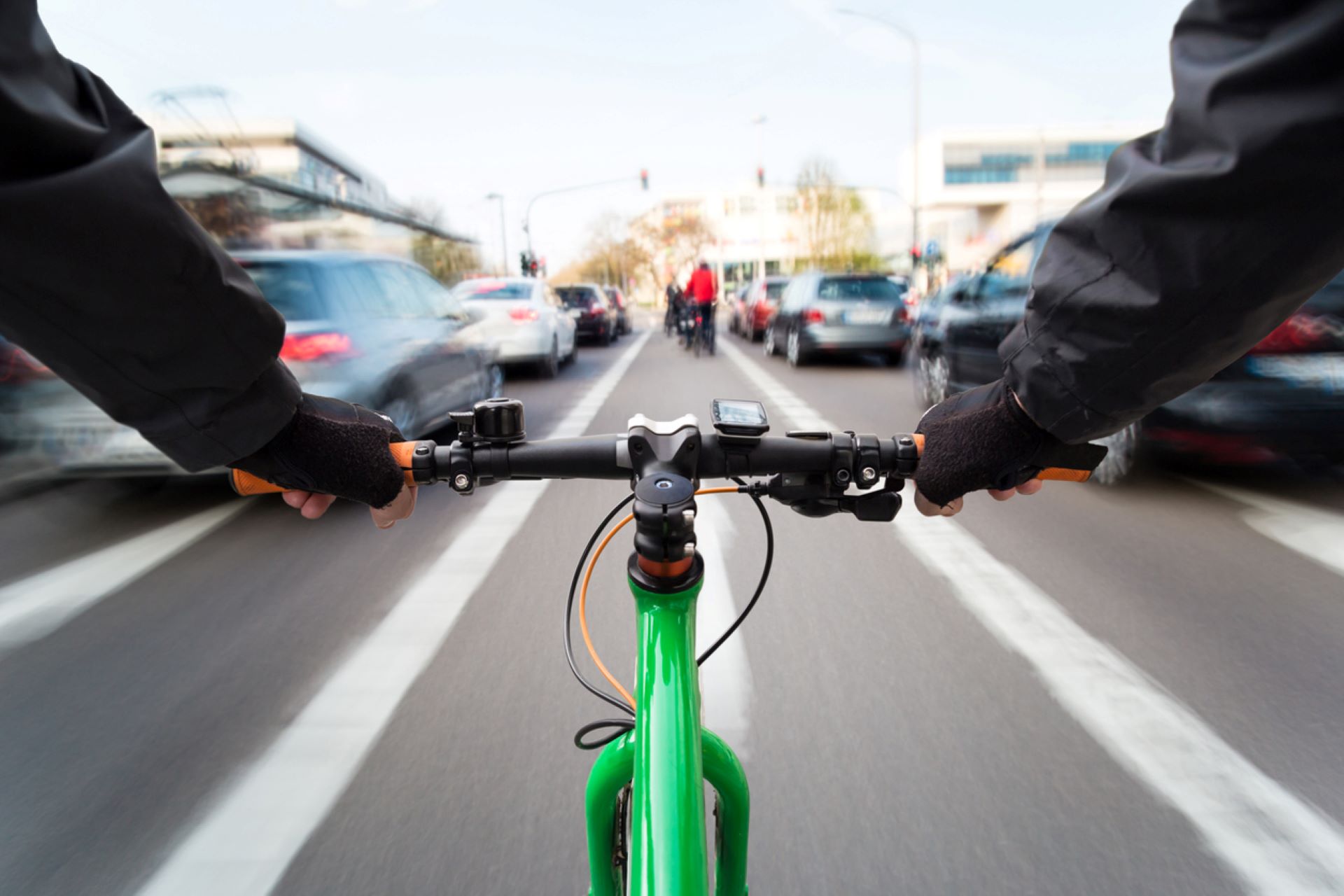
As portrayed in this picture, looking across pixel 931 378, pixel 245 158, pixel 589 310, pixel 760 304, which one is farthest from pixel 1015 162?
pixel 931 378

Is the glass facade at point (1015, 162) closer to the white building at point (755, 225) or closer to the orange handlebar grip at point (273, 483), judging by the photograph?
the white building at point (755, 225)

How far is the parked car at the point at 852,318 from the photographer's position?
48.8 ft

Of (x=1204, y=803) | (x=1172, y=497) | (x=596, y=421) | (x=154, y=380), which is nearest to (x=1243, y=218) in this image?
(x=154, y=380)

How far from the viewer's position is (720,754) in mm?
1434

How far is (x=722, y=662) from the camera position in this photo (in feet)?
11.2

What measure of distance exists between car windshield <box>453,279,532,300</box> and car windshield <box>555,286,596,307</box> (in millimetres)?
7769

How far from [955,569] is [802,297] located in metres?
11.6

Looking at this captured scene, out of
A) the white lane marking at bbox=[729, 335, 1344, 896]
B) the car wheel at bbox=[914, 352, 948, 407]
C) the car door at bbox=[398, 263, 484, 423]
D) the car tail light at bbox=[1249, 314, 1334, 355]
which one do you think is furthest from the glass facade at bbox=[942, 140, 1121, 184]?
the white lane marking at bbox=[729, 335, 1344, 896]

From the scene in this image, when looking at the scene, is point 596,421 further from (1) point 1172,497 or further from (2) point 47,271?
(2) point 47,271

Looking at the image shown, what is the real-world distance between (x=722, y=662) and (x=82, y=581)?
3.35 m

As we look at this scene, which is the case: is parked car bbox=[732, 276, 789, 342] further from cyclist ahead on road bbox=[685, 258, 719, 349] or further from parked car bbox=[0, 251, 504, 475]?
parked car bbox=[0, 251, 504, 475]

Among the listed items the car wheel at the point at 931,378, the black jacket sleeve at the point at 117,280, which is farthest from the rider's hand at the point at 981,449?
the car wheel at the point at 931,378

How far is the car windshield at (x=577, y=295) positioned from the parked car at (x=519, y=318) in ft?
24.2

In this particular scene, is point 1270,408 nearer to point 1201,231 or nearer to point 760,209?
point 1201,231
